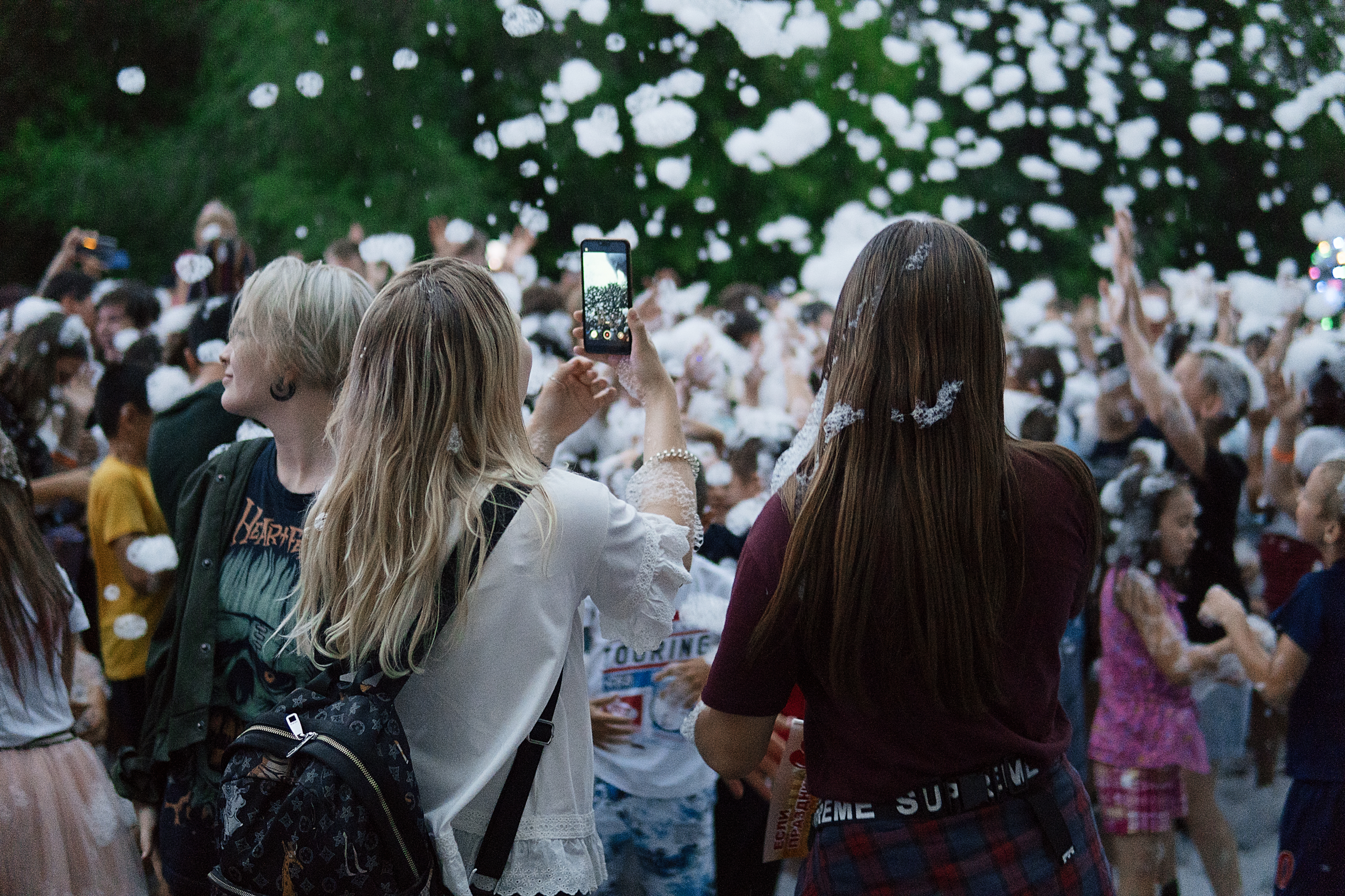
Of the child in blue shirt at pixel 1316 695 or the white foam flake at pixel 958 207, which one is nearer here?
the child in blue shirt at pixel 1316 695

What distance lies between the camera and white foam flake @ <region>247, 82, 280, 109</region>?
8.59 metres

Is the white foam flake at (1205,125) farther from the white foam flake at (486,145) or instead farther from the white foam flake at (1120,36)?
the white foam flake at (486,145)

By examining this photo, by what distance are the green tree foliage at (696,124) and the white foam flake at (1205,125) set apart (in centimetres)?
5

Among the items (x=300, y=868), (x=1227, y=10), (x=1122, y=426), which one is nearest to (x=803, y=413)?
(x=1122, y=426)

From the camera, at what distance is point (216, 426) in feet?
9.15

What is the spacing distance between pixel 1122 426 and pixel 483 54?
20.6 feet

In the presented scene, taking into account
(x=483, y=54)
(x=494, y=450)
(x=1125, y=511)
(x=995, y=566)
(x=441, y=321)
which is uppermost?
(x=483, y=54)

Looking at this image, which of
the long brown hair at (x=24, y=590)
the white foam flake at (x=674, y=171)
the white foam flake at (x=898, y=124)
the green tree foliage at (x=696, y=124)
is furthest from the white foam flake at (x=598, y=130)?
the long brown hair at (x=24, y=590)

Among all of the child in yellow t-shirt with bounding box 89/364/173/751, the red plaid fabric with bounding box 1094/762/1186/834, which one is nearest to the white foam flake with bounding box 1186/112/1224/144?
the red plaid fabric with bounding box 1094/762/1186/834

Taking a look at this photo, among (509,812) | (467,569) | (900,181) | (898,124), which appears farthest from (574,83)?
(509,812)

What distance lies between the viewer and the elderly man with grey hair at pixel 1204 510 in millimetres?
3688

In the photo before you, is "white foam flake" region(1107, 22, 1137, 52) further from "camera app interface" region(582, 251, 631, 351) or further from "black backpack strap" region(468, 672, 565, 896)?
"black backpack strap" region(468, 672, 565, 896)

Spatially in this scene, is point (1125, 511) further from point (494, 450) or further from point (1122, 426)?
point (494, 450)

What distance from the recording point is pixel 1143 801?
138 inches
